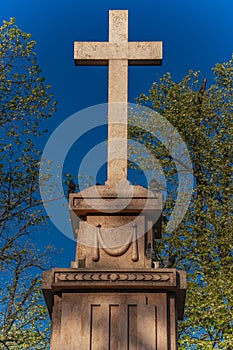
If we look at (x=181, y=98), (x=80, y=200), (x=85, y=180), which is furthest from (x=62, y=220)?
(x=181, y=98)

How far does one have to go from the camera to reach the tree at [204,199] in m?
17.4

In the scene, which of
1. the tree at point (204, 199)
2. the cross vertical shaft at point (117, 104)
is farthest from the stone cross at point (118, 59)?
the tree at point (204, 199)

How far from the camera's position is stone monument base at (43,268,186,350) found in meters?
7.79

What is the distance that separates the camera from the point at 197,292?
57.4ft

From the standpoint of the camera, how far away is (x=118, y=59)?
972cm

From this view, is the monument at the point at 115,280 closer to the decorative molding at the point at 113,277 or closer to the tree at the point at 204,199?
the decorative molding at the point at 113,277

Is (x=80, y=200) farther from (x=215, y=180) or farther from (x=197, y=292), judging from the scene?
(x=215, y=180)

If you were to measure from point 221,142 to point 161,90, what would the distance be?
309 centimetres

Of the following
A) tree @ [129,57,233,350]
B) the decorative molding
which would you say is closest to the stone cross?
A: the decorative molding

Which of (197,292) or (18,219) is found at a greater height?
(18,219)

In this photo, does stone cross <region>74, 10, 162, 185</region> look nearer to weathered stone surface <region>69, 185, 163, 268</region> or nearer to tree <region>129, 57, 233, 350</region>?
weathered stone surface <region>69, 185, 163, 268</region>

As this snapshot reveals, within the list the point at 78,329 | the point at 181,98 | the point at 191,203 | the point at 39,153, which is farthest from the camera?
the point at 181,98

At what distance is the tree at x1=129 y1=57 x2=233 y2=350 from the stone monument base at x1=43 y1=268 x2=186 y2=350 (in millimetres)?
9034

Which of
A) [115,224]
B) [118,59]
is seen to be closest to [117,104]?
[118,59]
